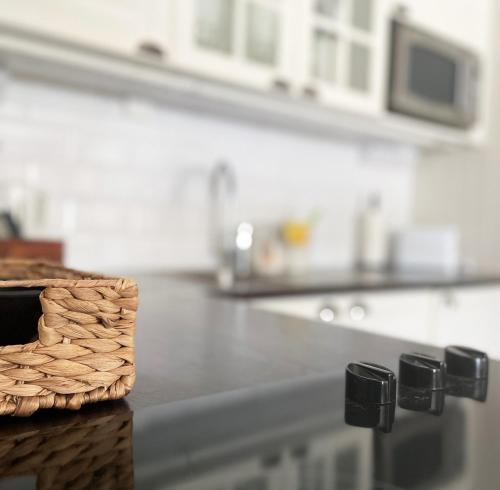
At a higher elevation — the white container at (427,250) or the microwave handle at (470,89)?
the microwave handle at (470,89)

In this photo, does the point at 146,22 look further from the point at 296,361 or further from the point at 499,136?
the point at 499,136

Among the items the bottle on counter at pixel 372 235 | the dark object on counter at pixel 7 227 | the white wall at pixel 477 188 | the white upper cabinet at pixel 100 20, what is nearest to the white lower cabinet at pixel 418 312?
the white wall at pixel 477 188

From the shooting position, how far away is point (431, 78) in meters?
2.54

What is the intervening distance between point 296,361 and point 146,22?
132cm

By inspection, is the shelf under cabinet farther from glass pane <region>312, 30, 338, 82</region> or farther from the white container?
the white container

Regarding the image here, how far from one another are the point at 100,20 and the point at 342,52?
106 cm

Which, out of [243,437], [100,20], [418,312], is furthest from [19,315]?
[418,312]

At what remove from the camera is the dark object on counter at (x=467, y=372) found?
1.98 feet

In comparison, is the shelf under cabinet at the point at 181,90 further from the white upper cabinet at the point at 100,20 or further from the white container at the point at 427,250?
the white container at the point at 427,250

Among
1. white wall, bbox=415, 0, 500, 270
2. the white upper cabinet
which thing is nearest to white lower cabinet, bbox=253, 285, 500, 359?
white wall, bbox=415, 0, 500, 270

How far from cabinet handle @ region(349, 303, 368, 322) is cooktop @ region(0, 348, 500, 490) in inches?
53.6

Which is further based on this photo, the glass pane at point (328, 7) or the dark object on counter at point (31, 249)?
the glass pane at point (328, 7)

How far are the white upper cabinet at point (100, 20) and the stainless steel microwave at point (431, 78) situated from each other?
111cm

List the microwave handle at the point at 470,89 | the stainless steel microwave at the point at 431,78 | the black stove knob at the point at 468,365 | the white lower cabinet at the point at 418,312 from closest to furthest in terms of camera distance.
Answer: the black stove knob at the point at 468,365, the white lower cabinet at the point at 418,312, the stainless steel microwave at the point at 431,78, the microwave handle at the point at 470,89
